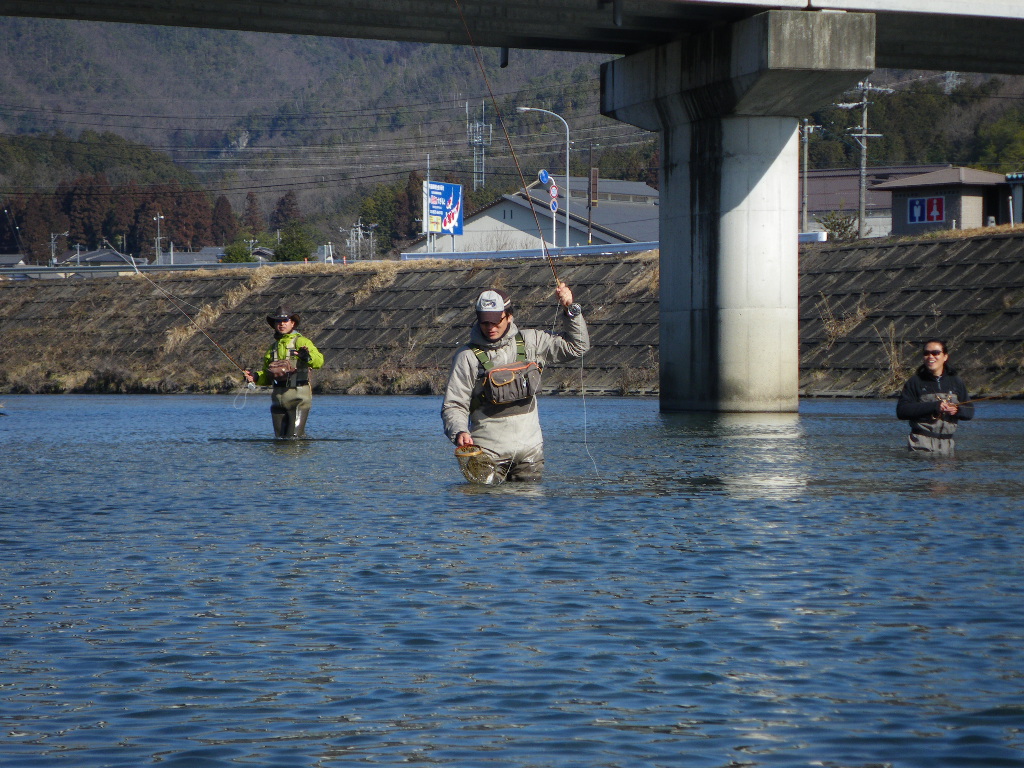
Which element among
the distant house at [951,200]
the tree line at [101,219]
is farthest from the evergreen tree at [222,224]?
the distant house at [951,200]

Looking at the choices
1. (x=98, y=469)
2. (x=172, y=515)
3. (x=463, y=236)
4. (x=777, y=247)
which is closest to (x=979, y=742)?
(x=172, y=515)

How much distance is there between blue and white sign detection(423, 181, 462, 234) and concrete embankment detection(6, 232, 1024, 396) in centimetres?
3125

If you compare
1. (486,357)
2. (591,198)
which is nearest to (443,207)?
(591,198)

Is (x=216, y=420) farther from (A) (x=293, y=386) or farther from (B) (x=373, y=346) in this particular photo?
(B) (x=373, y=346)

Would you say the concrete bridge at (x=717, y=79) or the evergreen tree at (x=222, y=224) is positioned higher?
the evergreen tree at (x=222, y=224)

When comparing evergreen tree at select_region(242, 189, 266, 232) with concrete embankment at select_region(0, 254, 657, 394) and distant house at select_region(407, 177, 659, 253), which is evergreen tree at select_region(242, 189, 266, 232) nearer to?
distant house at select_region(407, 177, 659, 253)

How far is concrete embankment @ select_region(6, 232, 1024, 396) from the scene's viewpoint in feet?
118

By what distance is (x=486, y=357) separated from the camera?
12.7 m

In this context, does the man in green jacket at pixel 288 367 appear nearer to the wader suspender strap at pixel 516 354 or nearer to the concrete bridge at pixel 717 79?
the wader suspender strap at pixel 516 354

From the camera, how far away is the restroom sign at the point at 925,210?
60.7 metres

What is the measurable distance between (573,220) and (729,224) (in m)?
55.4

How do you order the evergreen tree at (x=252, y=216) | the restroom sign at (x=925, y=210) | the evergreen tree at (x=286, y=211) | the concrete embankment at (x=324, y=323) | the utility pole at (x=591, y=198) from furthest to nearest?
the evergreen tree at (x=286, y=211) < the evergreen tree at (x=252, y=216) < the utility pole at (x=591, y=198) < the restroom sign at (x=925, y=210) < the concrete embankment at (x=324, y=323)

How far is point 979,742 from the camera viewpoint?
210 inches

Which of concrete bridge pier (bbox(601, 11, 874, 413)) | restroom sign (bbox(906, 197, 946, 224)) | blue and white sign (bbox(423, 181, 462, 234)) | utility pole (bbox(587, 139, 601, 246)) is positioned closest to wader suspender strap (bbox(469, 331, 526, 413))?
concrete bridge pier (bbox(601, 11, 874, 413))
